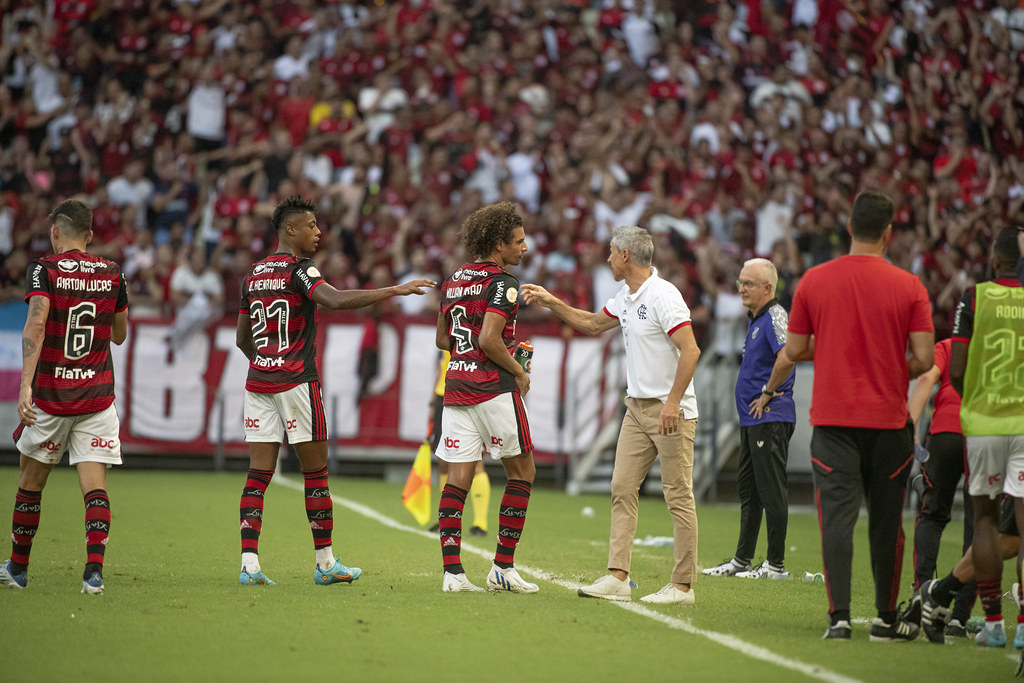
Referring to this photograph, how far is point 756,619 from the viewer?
6949mm

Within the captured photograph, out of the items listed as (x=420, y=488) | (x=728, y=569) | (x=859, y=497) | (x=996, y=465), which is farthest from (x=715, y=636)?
(x=420, y=488)

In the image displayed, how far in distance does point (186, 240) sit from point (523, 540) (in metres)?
10.4

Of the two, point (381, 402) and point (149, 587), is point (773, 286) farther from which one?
point (381, 402)

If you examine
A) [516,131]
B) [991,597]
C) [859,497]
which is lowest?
[991,597]

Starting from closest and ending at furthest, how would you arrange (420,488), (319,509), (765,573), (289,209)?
(319,509)
(289,209)
(765,573)
(420,488)

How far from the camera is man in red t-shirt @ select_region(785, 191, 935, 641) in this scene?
6043 mm

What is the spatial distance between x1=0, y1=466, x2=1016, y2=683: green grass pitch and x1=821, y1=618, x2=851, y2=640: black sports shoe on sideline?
0.09m

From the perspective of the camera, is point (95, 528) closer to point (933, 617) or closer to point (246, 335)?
point (246, 335)

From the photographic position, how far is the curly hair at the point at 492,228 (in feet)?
25.2

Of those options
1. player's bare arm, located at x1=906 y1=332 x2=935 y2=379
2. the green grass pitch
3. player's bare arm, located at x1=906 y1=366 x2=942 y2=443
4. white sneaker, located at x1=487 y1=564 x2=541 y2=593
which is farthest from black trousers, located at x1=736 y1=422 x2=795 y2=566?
player's bare arm, located at x1=906 y1=332 x2=935 y2=379

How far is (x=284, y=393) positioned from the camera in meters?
7.75

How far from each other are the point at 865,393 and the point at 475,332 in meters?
2.66

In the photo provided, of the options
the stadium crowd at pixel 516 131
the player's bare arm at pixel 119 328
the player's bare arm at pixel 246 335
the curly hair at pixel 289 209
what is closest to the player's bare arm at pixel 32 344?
the player's bare arm at pixel 119 328

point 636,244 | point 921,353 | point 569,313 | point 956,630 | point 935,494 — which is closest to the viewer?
point 921,353
